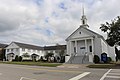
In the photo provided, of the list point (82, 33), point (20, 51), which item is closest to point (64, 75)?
point (82, 33)

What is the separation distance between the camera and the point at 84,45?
4303 centimetres

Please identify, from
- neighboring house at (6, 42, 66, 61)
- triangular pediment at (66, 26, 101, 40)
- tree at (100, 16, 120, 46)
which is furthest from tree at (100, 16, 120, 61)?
neighboring house at (6, 42, 66, 61)

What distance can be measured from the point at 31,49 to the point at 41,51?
23.3 feet

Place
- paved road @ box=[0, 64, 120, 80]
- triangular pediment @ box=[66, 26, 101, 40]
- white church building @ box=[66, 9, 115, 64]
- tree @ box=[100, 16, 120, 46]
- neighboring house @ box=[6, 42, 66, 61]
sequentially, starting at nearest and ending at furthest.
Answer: paved road @ box=[0, 64, 120, 80] → tree @ box=[100, 16, 120, 46] → white church building @ box=[66, 9, 115, 64] → triangular pediment @ box=[66, 26, 101, 40] → neighboring house @ box=[6, 42, 66, 61]

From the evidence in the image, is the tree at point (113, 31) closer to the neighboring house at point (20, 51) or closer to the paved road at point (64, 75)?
the paved road at point (64, 75)

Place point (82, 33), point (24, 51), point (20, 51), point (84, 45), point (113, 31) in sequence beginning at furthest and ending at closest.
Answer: point (24, 51) → point (20, 51) → point (84, 45) → point (82, 33) → point (113, 31)

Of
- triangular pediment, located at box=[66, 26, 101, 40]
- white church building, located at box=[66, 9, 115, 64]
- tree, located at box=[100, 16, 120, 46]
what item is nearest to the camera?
tree, located at box=[100, 16, 120, 46]

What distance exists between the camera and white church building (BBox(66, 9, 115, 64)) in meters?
39.2

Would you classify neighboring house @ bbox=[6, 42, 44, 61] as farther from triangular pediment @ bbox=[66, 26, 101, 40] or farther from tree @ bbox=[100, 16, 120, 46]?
tree @ bbox=[100, 16, 120, 46]

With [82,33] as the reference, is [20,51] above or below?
below

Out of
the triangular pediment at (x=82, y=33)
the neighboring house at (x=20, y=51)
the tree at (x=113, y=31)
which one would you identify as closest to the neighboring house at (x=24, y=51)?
the neighboring house at (x=20, y=51)

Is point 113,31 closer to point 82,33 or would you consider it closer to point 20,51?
point 82,33

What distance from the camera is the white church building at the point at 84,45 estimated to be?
1544 inches

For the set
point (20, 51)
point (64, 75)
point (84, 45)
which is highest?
point (84, 45)
